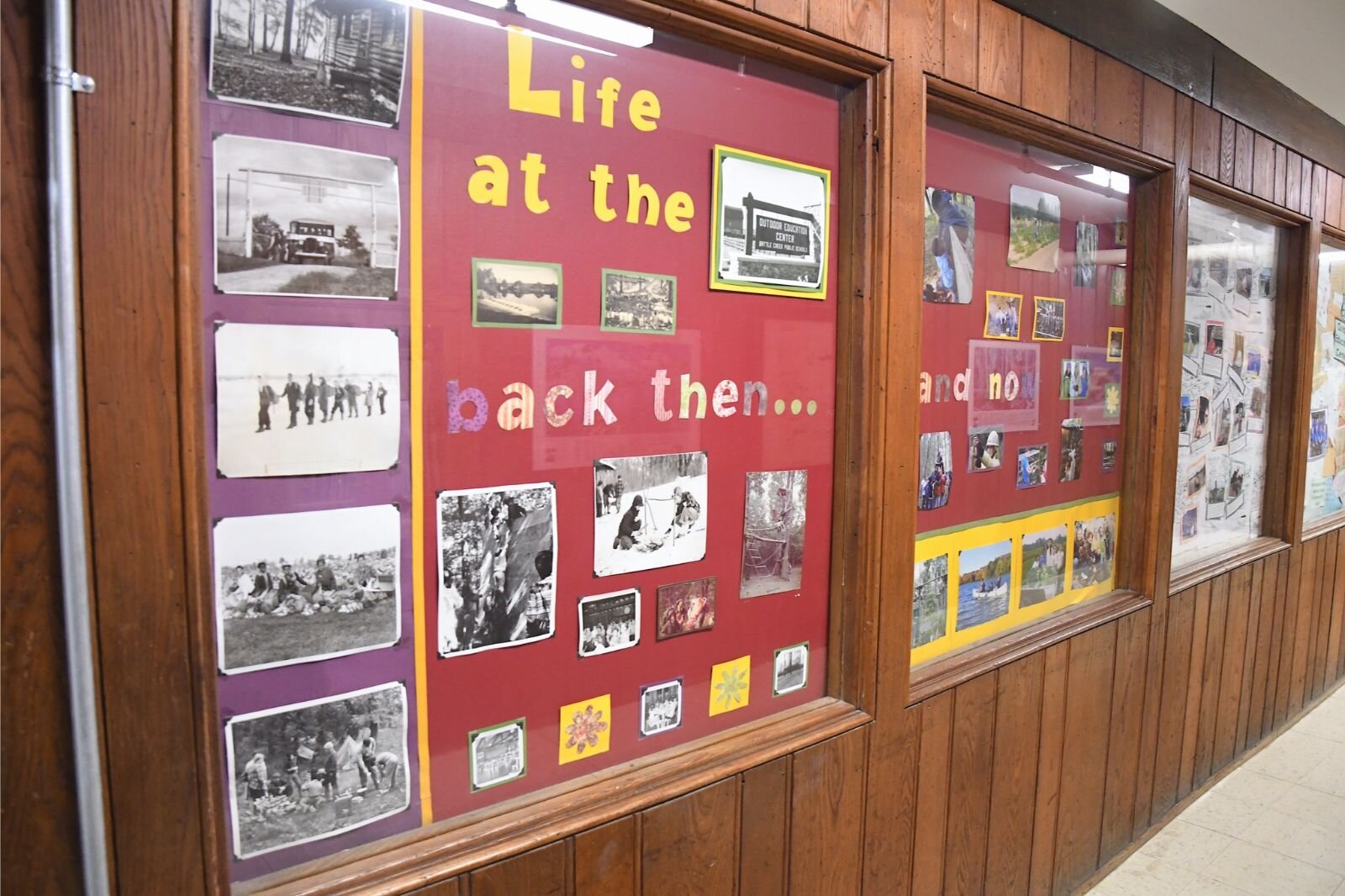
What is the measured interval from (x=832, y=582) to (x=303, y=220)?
115cm

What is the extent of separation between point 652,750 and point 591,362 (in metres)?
0.69

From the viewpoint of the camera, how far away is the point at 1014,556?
205 cm

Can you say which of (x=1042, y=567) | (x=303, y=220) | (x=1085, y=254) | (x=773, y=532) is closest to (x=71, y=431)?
(x=303, y=220)

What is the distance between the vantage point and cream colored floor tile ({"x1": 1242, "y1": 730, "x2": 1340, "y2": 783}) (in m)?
3.02

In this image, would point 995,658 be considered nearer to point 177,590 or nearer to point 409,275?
point 409,275

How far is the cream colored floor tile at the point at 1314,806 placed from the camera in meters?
2.70

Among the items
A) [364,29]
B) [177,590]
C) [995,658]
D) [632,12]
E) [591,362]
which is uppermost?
[632,12]

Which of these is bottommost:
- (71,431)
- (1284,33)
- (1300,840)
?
(1300,840)

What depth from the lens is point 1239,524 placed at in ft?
10.1

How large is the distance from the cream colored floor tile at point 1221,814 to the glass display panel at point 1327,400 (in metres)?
1.37

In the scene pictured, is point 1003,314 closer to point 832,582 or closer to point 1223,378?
point 832,582

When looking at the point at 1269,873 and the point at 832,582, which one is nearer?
the point at 832,582

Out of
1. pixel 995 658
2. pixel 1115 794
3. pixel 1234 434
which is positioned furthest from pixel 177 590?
pixel 1234 434

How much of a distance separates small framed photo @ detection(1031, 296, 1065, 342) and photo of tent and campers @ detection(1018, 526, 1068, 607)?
0.53m
